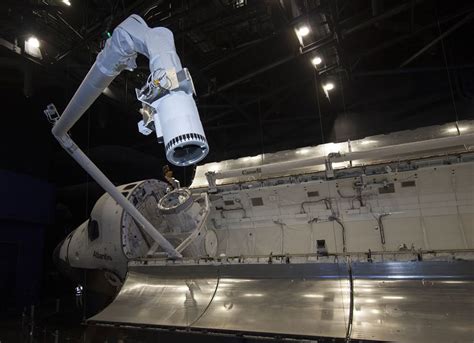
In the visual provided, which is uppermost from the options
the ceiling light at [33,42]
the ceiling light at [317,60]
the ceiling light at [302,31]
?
the ceiling light at [33,42]

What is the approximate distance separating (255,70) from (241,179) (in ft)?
12.0

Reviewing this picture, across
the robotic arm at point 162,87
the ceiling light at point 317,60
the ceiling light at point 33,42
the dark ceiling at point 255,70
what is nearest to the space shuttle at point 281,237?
the robotic arm at point 162,87

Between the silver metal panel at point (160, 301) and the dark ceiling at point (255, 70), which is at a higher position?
the dark ceiling at point (255, 70)

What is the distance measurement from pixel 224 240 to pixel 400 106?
7631 mm

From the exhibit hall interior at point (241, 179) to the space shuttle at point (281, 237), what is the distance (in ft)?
0.07

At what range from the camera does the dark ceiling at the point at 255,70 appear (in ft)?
23.3

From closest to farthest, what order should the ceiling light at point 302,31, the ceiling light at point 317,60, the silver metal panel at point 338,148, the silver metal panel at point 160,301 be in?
the silver metal panel at point 160,301 < the silver metal panel at point 338,148 < the ceiling light at point 302,31 < the ceiling light at point 317,60

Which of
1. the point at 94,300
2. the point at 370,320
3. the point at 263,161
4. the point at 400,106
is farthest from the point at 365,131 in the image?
the point at 94,300

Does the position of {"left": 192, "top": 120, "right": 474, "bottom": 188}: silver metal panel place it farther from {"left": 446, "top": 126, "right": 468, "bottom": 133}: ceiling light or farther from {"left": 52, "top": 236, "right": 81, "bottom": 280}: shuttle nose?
{"left": 52, "top": 236, "right": 81, "bottom": 280}: shuttle nose

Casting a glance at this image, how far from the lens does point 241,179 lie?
7.07 meters

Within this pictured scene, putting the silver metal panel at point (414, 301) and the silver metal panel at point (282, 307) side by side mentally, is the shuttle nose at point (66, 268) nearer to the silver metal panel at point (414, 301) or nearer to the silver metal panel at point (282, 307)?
the silver metal panel at point (282, 307)

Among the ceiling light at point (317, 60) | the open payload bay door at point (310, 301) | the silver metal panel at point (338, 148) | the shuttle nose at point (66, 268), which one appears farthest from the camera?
the ceiling light at point (317, 60)

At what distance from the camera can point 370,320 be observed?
Answer: 3457mm

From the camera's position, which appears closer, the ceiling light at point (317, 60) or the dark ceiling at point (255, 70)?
the dark ceiling at point (255, 70)
